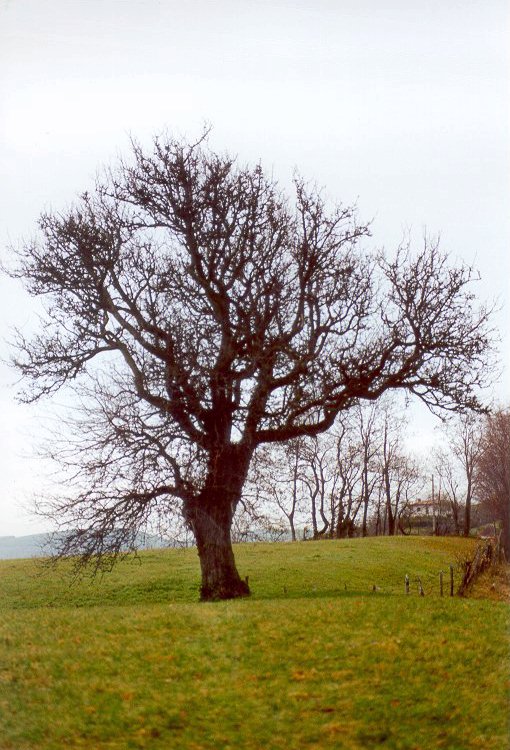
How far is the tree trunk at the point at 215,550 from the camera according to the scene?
802 inches

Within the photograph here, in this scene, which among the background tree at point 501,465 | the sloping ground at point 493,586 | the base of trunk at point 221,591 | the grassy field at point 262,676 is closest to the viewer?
the grassy field at point 262,676

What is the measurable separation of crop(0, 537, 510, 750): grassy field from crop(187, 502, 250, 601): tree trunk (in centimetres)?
393

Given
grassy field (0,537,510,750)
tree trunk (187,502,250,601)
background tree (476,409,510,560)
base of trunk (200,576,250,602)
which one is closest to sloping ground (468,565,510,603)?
base of trunk (200,576,250,602)

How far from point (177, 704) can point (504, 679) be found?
15.0 feet

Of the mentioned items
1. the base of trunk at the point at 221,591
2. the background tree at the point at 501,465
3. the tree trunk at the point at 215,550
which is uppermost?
the background tree at the point at 501,465

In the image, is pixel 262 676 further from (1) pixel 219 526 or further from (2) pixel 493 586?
(2) pixel 493 586

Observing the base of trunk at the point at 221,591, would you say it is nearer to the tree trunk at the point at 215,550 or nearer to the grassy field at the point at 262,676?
the tree trunk at the point at 215,550

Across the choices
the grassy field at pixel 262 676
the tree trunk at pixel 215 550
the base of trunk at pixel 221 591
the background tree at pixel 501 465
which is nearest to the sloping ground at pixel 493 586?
the base of trunk at pixel 221 591

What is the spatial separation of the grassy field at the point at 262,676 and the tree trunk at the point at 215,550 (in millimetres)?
3931

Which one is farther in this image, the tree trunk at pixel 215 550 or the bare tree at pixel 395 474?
the bare tree at pixel 395 474

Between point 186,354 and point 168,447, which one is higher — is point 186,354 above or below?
above

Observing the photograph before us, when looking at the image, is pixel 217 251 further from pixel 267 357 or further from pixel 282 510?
pixel 282 510

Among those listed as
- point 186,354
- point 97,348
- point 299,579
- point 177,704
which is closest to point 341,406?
point 186,354

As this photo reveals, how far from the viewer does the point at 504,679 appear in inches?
386
